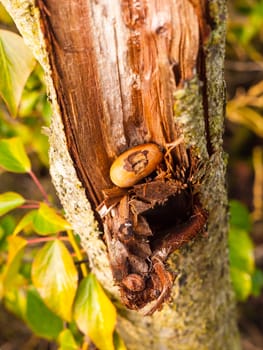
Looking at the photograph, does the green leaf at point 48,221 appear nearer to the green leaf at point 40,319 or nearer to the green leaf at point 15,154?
the green leaf at point 15,154

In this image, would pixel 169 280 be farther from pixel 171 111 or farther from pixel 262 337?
pixel 262 337

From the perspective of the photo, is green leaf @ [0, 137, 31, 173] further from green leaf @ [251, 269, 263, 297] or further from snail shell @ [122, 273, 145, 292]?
green leaf @ [251, 269, 263, 297]

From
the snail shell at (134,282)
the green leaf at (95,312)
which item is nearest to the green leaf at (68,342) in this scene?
the green leaf at (95,312)

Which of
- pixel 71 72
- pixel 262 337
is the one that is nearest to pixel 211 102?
pixel 71 72

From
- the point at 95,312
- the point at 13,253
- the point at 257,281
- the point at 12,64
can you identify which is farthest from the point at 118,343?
the point at 257,281

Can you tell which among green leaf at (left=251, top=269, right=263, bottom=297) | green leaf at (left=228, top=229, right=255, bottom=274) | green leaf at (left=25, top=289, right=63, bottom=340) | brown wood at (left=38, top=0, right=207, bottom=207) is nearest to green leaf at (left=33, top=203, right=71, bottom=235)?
brown wood at (left=38, top=0, right=207, bottom=207)

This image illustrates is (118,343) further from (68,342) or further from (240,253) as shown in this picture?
(240,253)
